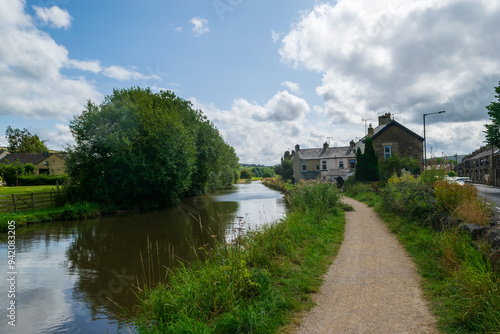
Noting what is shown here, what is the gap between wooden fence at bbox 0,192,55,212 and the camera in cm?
2112

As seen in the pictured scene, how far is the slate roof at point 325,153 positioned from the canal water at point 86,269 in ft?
134

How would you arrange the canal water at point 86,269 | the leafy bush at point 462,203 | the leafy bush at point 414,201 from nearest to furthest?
1. the canal water at point 86,269
2. the leafy bush at point 462,203
3. the leafy bush at point 414,201

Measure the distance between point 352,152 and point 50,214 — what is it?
45.6 meters

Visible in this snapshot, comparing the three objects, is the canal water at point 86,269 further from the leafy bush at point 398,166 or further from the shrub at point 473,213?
the leafy bush at point 398,166

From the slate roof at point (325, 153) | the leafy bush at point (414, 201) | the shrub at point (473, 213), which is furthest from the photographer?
the slate roof at point (325, 153)

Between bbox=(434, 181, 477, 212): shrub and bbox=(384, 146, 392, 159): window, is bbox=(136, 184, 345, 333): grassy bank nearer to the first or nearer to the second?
bbox=(434, 181, 477, 212): shrub

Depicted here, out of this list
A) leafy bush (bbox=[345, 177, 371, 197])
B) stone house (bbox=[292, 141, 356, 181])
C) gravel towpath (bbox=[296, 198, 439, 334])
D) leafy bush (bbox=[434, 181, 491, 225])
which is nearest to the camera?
gravel towpath (bbox=[296, 198, 439, 334])

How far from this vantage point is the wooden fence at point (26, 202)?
21125mm

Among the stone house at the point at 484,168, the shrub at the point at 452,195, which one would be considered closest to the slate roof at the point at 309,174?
the stone house at the point at 484,168

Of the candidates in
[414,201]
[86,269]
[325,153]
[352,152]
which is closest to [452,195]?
[414,201]

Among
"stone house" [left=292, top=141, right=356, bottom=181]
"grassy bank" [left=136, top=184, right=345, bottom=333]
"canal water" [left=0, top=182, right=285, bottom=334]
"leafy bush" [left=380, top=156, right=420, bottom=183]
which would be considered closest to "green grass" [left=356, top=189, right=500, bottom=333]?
"grassy bank" [left=136, top=184, right=345, bottom=333]

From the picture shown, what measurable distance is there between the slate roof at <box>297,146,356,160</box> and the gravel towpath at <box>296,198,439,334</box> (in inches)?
1867

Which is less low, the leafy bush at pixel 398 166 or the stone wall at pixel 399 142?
the stone wall at pixel 399 142

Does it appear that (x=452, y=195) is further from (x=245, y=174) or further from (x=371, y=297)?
(x=245, y=174)
